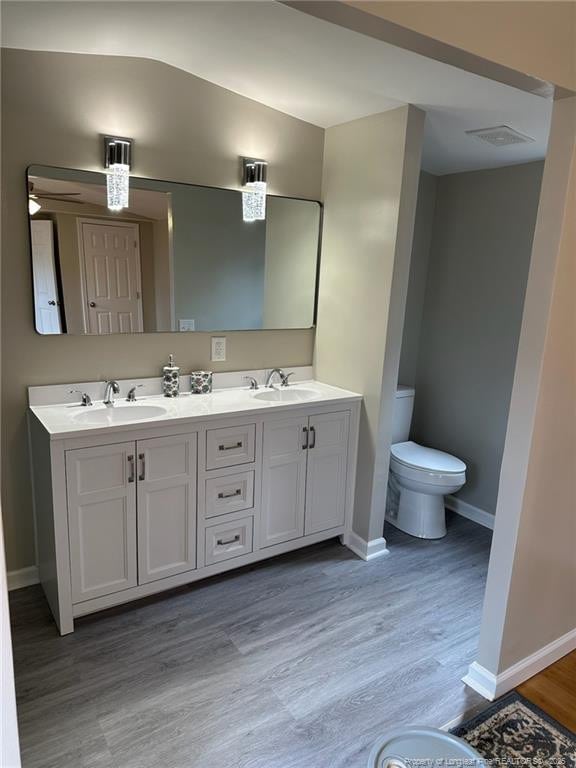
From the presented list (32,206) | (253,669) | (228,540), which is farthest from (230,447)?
(32,206)

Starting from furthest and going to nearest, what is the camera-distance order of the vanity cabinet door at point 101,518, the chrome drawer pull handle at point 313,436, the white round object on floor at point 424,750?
the chrome drawer pull handle at point 313,436
the vanity cabinet door at point 101,518
the white round object on floor at point 424,750

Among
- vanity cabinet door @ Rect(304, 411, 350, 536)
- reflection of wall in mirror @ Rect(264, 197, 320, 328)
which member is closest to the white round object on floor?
vanity cabinet door @ Rect(304, 411, 350, 536)

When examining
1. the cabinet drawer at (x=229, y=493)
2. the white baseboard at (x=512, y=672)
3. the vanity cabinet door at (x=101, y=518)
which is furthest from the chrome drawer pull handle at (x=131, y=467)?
the white baseboard at (x=512, y=672)

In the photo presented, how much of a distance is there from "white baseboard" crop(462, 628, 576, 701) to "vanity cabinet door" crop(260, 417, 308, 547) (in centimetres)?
106

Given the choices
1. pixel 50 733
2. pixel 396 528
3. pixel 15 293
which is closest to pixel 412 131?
pixel 15 293

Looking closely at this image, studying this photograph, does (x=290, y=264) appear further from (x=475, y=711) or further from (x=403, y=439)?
(x=475, y=711)

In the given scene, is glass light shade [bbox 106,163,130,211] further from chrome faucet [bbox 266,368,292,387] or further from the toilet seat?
the toilet seat

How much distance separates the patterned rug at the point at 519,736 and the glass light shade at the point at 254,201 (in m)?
2.43

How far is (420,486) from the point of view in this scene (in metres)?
3.07

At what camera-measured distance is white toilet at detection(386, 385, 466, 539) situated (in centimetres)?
303

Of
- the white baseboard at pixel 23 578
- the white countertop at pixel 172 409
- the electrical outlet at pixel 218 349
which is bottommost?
the white baseboard at pixel 23 578

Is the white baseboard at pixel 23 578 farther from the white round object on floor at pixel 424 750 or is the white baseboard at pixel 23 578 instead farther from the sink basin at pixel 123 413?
the white round object on floor at pixel 424 750

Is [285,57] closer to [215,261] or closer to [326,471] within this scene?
[215,261]

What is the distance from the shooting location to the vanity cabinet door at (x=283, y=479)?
260 cm
